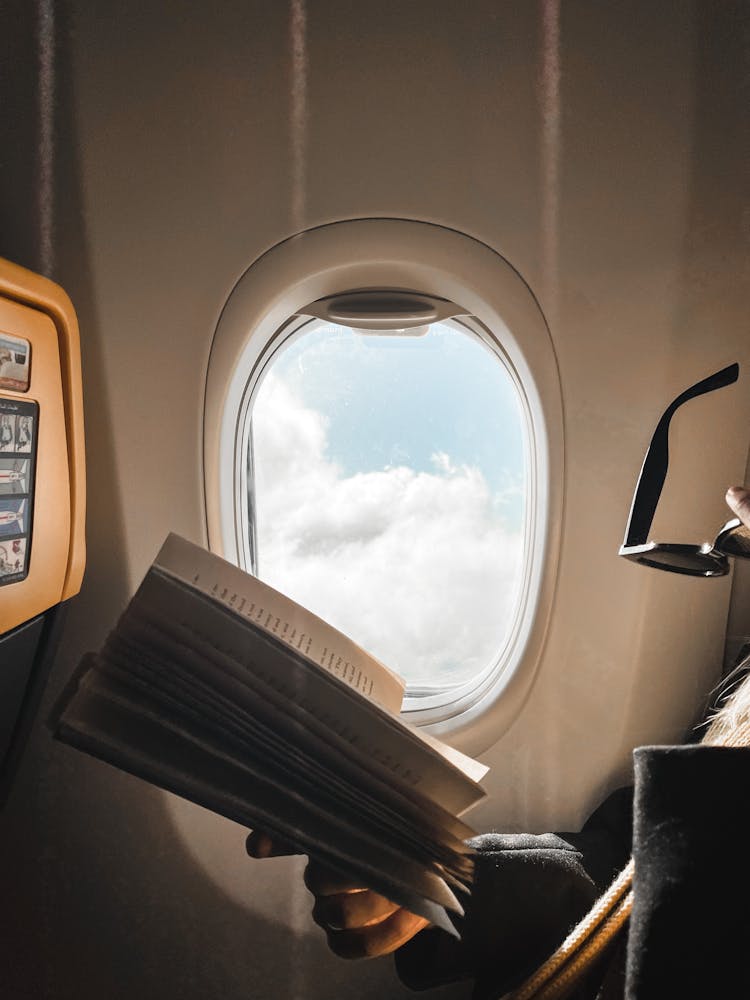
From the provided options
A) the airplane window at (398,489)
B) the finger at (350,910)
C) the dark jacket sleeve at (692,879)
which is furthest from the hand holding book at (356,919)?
the airplane window at (398,489)

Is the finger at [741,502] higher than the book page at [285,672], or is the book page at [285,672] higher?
the finger at [741,502]

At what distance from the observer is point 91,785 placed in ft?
3.88

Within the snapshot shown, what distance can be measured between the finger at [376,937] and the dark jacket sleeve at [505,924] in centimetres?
5

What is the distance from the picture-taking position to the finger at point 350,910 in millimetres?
653

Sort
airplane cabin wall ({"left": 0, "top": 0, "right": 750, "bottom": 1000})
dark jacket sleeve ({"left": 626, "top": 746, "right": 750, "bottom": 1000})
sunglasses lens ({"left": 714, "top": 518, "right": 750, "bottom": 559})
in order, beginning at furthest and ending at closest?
airplane cabin wall ({"left": 0, "top": 0, "right": 750, "bottom": 1000}) < sunglasses lens ({"left": 714, "top": 518, "right": 750, "bottom": 559}) < dark jacket sleeve ({"left": 626, "top": 746, "right": 750, "bottom": 1000})

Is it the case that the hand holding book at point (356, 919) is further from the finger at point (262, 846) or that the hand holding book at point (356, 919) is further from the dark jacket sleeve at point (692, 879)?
the dark jacket sleeve at point (692, 879)

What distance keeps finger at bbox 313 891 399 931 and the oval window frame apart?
0.47 m

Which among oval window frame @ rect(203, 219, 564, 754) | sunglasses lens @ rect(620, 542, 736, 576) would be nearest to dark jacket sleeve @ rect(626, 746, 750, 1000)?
sunglasses lens @ rect(620, 542, 736, 576)

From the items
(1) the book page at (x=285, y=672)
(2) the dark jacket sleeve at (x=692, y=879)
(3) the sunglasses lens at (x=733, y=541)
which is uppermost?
(3) the sunglasses lens at (x=733, y=541)

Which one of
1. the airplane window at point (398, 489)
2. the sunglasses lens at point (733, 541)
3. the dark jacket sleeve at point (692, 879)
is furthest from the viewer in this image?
the airplane window at point (398, 489)

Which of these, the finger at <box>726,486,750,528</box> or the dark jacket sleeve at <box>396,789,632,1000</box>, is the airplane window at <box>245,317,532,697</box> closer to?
the dark jacket sleeve at <box>396,789,632,1000</box>

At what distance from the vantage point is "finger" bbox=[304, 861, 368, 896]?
0.63m

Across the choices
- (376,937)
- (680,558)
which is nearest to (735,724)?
(680,558)

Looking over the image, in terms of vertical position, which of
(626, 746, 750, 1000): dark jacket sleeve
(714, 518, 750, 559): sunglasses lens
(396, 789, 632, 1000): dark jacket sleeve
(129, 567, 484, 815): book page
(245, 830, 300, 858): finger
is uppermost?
(714, 518, 750, 559): sunglasses lens
